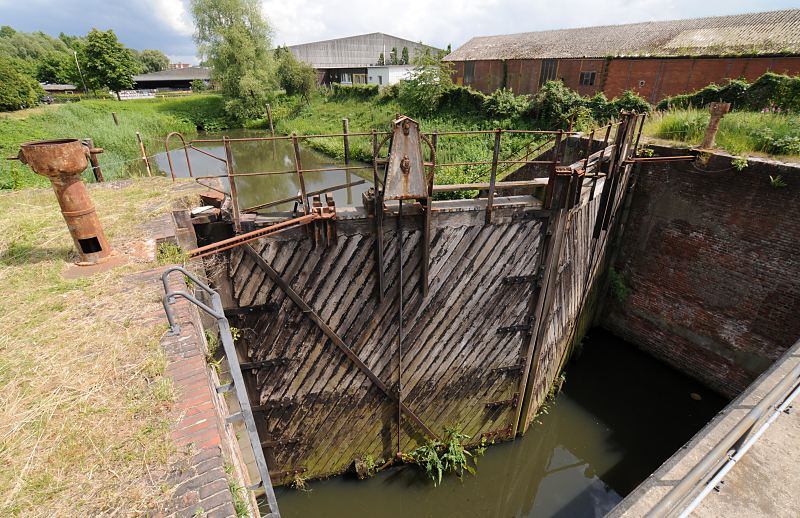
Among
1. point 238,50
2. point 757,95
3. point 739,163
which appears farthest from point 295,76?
point 739,163

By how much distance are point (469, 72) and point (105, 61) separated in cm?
3844

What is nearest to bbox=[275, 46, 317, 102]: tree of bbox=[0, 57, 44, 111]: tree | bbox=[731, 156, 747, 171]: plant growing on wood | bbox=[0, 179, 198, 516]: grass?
bbox=[0, 57, 44, 111]: tree

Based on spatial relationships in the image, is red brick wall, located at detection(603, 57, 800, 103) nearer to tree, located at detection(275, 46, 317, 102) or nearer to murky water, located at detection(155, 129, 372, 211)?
murky water, located at detection(155, 129, 372, 211)

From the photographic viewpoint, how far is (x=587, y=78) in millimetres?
22281

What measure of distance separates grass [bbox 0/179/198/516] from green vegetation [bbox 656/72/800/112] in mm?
14029

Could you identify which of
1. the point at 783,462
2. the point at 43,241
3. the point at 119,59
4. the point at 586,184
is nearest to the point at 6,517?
the point at 43,241

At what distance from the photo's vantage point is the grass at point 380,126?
52.4 ft

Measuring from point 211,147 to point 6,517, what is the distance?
30.1m

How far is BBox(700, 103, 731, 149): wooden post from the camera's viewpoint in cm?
764

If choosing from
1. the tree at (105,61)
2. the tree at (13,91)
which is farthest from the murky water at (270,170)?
the tree at (105,61)

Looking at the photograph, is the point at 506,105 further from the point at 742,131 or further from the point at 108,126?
the point at 108,126

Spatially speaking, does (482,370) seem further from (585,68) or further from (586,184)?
(585,68)

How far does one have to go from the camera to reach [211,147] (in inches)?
1102

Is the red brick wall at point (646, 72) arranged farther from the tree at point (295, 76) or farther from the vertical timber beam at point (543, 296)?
the tree at point (295, 76)
